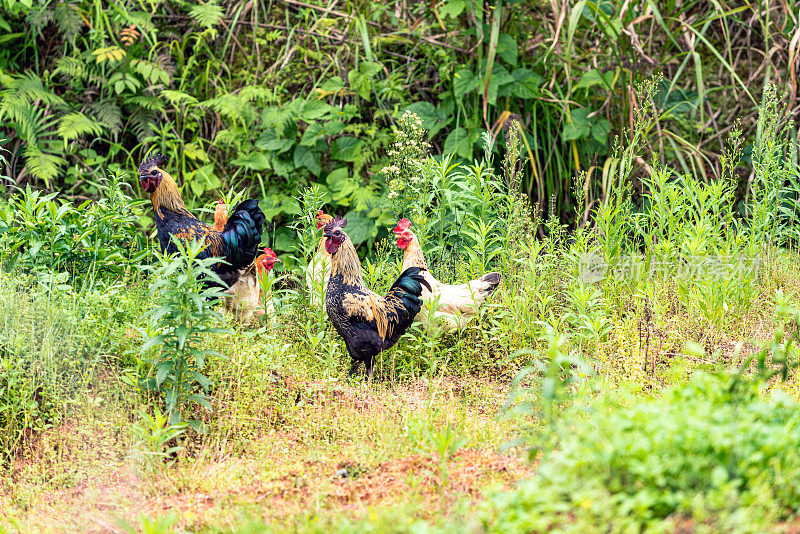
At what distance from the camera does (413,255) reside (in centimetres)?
437

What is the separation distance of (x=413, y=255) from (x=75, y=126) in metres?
3.13

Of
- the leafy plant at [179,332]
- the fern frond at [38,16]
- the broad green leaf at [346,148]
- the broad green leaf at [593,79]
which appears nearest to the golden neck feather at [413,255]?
the leafy plant at [179,332]

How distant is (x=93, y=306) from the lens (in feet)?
13.0

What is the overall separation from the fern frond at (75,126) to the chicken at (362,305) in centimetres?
283

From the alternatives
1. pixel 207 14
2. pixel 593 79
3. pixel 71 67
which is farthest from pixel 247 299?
pixel 593 79

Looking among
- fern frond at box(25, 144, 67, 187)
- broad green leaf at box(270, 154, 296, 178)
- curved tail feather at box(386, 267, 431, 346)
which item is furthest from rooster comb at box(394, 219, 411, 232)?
Result: fern frond at box(25, 144, 67, 187)

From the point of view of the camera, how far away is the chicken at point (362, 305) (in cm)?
387

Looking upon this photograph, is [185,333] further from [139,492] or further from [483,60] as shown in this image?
[483,60]

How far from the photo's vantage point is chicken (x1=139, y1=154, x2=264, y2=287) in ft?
14.1

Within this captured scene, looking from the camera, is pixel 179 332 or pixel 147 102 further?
pixel 147 102

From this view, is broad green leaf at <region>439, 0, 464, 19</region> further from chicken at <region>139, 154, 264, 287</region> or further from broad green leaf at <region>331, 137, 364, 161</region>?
chicken at <region>139, 154, 264, 287</region>

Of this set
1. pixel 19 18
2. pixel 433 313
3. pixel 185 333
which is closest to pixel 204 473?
pixel 185 333

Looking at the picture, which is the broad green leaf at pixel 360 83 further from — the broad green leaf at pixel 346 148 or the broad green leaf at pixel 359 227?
the broad green leaf at pixel 359 227

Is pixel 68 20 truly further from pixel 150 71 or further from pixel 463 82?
pixel 463 82
